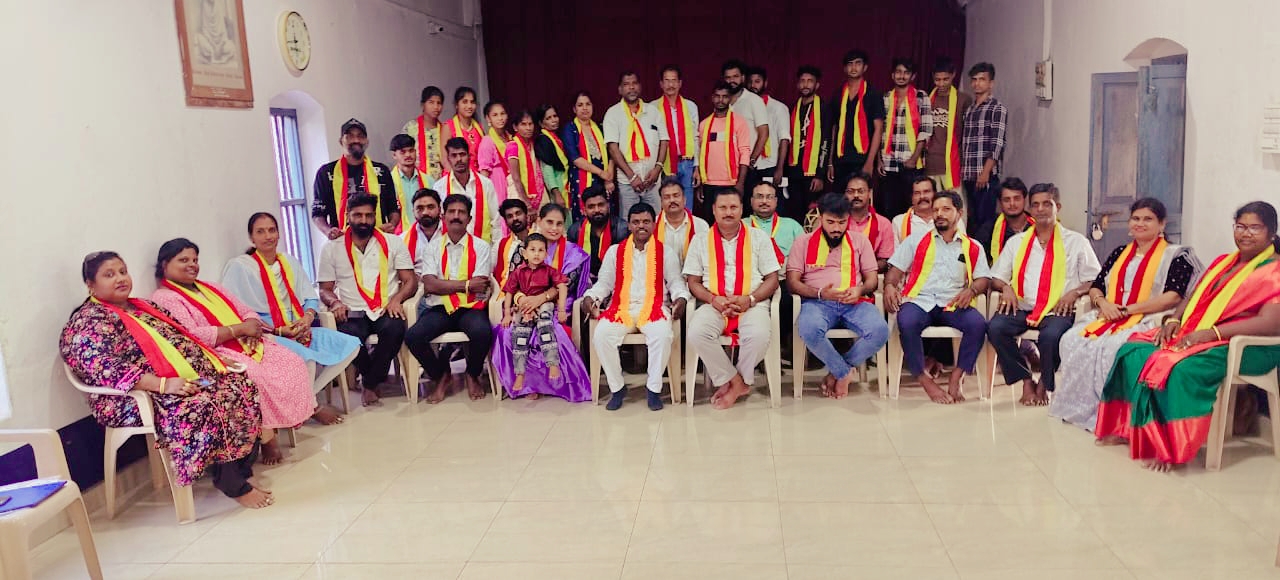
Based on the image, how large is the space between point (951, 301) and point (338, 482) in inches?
123

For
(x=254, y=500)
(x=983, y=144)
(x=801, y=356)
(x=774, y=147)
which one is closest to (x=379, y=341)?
(x=254, y=500)

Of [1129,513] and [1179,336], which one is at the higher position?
[1179,336]

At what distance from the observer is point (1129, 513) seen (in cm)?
348

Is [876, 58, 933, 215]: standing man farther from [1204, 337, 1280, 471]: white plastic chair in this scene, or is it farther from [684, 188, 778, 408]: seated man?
[1204, 337, 1280, 471]: white plastic chair

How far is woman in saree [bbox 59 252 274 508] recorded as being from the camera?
377 cm

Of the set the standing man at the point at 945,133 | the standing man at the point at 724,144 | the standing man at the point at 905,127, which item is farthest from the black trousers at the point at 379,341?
the standing man at the point at 945,133

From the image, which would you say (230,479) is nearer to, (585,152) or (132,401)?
(132,401)

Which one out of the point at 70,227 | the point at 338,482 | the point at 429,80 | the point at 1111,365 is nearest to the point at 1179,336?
the point at 1111,365

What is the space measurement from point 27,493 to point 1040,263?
440 centimetres

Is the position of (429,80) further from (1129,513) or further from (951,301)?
(1129,513)

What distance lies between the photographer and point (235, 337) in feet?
14.4

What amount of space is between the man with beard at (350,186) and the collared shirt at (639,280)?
56.5 inches

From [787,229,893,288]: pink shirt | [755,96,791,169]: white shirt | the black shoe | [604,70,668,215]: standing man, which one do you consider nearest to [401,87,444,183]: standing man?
[604,70,668,215]: standing man

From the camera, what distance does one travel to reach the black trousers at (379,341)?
530 cm
